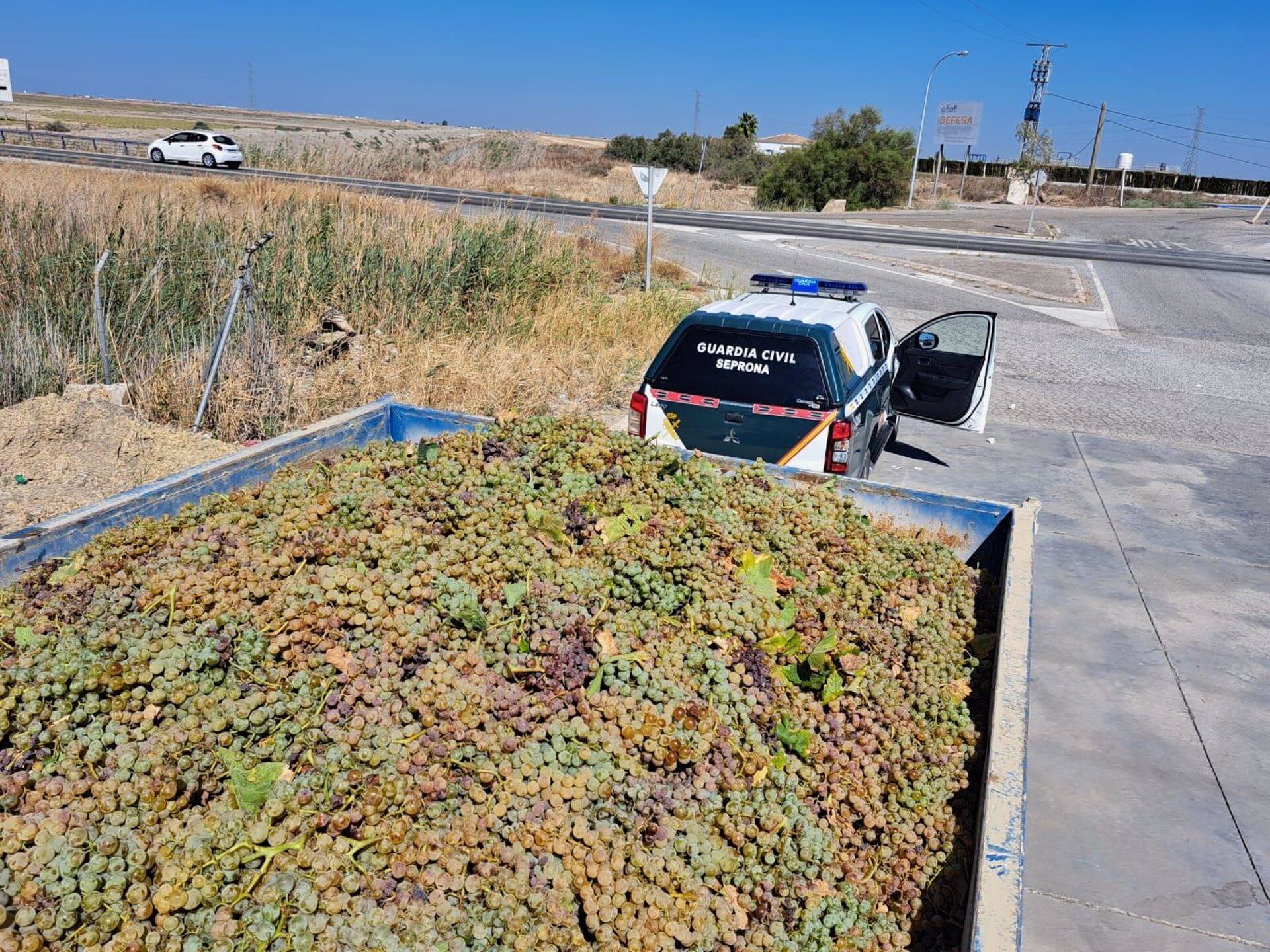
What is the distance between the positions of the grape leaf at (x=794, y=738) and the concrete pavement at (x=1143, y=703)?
1.59m

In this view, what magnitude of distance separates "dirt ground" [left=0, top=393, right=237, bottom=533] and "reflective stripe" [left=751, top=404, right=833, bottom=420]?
12.9 ft

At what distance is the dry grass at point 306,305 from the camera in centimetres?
756

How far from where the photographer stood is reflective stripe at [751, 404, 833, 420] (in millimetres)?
6035

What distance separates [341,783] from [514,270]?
1131 cm

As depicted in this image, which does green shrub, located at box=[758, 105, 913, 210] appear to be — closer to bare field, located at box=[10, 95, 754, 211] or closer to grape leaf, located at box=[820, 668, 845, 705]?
bare field, located at box=[10, 95, 754, 211]

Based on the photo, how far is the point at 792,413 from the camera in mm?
6098

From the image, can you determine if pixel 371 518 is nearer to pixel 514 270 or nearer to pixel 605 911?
pixel 605 911

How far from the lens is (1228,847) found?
4137 millimetres

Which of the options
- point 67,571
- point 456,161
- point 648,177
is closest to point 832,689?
point 67,571

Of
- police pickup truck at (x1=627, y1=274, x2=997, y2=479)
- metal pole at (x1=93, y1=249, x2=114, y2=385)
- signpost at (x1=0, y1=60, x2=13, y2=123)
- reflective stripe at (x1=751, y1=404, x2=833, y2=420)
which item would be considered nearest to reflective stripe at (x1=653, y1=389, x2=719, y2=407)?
police pickup truck at (x1=627, y1=274, x2=997, y2=479)

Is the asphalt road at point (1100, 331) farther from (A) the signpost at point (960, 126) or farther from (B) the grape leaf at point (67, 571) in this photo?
(A) the signpost at point (960, 126)

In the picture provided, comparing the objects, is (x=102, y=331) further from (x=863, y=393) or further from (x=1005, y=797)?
(x=1005, y=797)

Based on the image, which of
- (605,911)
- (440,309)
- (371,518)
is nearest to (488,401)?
(440,309)

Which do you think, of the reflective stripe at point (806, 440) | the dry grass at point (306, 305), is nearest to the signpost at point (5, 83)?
the dry grass at point (306, 305)
